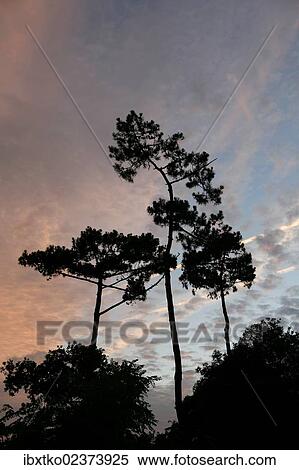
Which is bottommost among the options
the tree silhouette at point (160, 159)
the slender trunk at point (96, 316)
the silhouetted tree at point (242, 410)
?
the silhouetted tree at point (242, 410)

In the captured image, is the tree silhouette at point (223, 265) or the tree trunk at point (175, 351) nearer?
the tree trunk at point (175, 351)

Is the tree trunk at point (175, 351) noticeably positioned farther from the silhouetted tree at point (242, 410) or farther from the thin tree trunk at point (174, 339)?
the silhouetted tree at point (242, 410)

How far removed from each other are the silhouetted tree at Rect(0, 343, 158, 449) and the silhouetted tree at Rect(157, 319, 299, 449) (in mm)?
1753

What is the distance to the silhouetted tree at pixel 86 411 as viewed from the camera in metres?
14.7

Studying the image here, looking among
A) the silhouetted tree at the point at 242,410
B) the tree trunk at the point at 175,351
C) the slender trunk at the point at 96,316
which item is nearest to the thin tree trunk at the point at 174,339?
the tree trunk at the point at 175,351

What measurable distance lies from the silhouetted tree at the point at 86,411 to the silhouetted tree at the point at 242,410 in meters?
1.75

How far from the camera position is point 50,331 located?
21.2 meters

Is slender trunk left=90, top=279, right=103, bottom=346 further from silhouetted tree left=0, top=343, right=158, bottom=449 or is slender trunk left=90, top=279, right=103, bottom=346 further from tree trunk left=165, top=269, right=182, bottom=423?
tree trunk left=165, top=269, right=182, bottom=423

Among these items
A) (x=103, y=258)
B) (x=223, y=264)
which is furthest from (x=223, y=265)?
(x=103, y=258)

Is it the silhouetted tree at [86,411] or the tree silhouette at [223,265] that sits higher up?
the tree silhouette at [223,265]

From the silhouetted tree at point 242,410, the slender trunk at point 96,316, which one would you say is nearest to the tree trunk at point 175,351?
the silhouetted tree at point 242,410

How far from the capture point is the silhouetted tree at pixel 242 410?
16.0 meters

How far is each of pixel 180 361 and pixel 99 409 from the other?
437 cm
